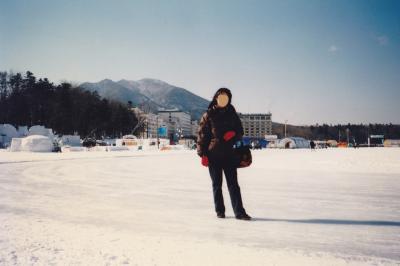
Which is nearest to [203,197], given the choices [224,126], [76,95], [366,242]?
[224,126]

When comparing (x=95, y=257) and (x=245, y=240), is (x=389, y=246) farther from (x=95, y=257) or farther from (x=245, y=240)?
(x=95, y=257)

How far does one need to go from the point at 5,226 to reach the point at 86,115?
83.2 metres

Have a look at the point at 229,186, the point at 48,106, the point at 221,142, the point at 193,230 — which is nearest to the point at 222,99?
the point at 221,142

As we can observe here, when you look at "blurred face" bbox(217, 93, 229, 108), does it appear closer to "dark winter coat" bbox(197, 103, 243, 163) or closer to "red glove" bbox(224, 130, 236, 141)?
"dark winter coat" bbox(197, 103, 243, 163)

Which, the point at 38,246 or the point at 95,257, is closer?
the point at 95,257

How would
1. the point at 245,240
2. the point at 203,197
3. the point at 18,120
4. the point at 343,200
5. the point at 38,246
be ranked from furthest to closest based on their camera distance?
1. the point at 18,120
2. the point at 203,197
3. the point at 343,200
4. the point at 245,240
5. the point at 38,246

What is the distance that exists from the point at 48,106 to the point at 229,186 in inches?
3155

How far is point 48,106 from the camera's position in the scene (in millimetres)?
76938

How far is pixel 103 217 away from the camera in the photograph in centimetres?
434

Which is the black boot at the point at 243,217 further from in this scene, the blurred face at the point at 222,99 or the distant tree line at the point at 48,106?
the distant tree line at the point at 48,106

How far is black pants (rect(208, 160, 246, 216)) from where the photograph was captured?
4.32 metres

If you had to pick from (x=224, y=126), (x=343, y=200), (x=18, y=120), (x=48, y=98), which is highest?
(x=48, y=98)

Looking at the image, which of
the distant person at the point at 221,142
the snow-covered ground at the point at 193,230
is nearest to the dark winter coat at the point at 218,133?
the distant person at the point at 221,142

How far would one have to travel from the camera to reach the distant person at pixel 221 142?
436cm
